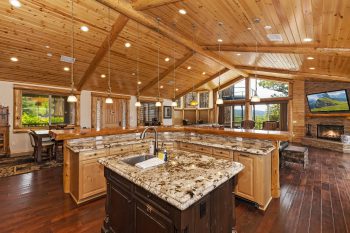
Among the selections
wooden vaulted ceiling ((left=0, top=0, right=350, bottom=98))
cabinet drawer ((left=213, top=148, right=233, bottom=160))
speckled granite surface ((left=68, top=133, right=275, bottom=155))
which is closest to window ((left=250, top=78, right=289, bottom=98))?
wooden vaulted ceiling ((left=0, top=0, right=350, bottom=98))

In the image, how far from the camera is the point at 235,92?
1139 centimetres

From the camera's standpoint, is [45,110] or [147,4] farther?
[45,110]

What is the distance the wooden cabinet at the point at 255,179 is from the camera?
2680mm

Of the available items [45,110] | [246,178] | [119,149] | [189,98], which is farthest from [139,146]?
[189,98]

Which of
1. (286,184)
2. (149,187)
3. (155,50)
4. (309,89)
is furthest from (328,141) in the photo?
(149,187)

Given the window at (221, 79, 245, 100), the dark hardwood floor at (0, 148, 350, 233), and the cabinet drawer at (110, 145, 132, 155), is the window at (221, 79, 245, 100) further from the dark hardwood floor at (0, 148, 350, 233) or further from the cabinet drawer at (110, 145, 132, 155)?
the cabinet drawer at (110, 145, 132, 155)

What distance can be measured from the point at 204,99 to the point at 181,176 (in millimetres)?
11469

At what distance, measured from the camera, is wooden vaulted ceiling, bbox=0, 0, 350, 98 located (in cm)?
303

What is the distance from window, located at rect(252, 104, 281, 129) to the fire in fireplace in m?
2.03

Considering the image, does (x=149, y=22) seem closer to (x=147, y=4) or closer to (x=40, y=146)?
(x=147, y=4)

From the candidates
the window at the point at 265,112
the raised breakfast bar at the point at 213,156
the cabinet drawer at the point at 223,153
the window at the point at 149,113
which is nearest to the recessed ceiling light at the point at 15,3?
the raised breakfast bar at the point at 213,156

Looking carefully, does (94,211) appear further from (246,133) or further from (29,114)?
(29,114)

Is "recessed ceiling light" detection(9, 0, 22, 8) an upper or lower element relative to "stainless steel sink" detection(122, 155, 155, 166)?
upper

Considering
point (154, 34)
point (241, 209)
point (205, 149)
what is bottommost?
point (241, 209)
